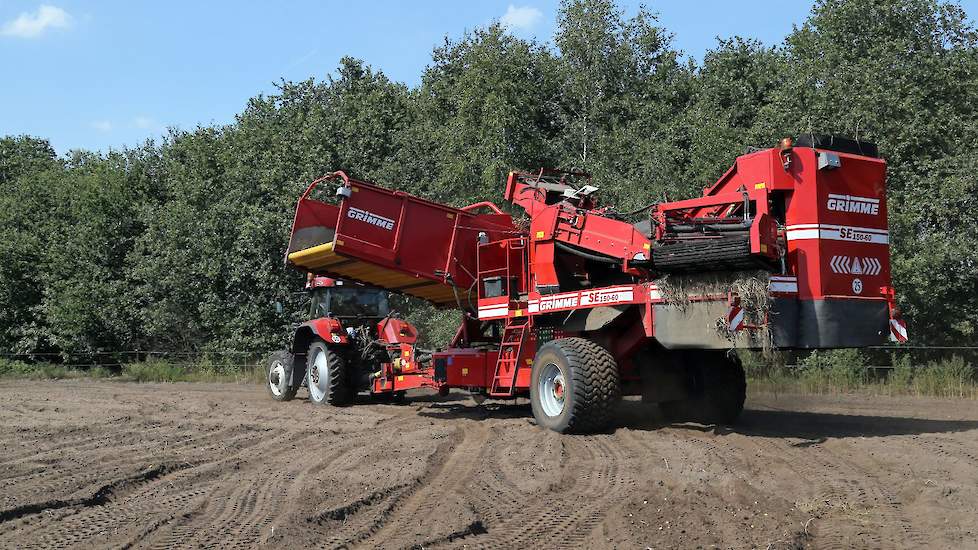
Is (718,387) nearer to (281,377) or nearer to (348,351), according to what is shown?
(348,351)

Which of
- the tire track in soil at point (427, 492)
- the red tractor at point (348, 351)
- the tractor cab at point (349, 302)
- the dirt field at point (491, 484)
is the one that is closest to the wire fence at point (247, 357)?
the dirt field at point (491, 484)

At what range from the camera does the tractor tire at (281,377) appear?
58.7 feet

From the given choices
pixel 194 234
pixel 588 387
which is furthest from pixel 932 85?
pixel 194 234

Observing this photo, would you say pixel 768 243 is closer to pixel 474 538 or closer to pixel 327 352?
pixel 474 538

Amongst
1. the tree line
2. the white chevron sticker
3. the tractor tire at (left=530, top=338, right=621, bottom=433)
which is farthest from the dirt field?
the tree line

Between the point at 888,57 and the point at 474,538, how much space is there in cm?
1922

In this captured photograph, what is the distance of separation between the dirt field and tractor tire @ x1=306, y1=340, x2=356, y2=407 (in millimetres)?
2590

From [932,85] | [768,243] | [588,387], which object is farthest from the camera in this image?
[932,85]

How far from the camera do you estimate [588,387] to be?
36.2ft

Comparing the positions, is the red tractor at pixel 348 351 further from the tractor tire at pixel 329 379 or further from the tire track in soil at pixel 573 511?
the tire track in soil at pixel 573 511

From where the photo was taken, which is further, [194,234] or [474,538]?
[194,234]

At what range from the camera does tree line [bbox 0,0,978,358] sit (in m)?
20.9

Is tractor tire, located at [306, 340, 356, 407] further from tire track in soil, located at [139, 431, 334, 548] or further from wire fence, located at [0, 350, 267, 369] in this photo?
wire fence, located at [0, 350, 267, 369]

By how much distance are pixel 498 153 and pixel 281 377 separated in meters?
11.7
